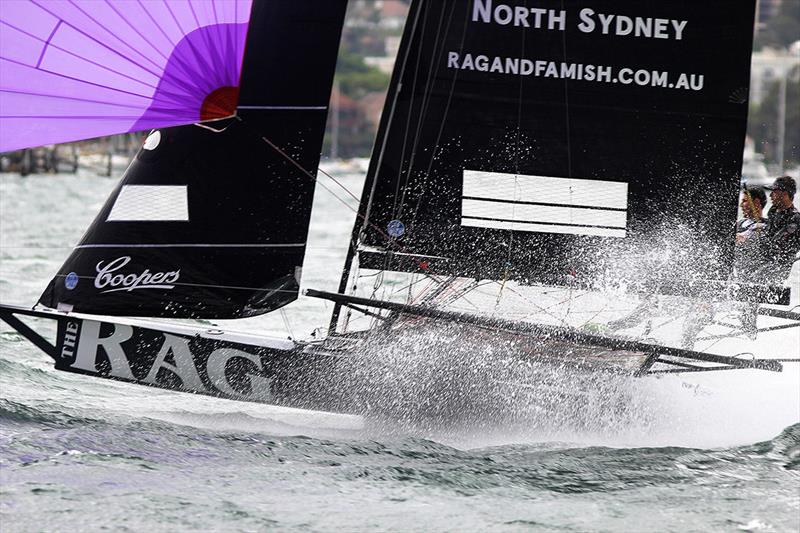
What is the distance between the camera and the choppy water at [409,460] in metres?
4.12

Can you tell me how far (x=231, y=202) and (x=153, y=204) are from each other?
338mm

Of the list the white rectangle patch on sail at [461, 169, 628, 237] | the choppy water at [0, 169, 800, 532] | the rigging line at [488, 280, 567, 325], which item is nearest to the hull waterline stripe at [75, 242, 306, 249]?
the choppy water at [0, 169, 800, 532]

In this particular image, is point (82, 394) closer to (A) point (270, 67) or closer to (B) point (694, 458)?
(A) point (270, 67)

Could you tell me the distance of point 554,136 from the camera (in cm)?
562

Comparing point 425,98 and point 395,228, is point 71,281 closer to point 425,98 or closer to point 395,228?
point 395,228

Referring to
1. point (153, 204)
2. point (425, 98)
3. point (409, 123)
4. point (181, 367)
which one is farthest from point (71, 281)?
point (425, 98)

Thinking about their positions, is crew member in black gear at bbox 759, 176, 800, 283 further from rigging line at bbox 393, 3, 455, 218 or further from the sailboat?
rigging line at bbox 393, 3, 455, 218

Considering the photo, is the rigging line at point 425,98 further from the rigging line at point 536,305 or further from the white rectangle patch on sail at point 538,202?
the rigging line at point 536,305

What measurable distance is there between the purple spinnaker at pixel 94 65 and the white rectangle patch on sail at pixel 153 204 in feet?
1.01

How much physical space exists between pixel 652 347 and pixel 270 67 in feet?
6.75

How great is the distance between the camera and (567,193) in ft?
18.6

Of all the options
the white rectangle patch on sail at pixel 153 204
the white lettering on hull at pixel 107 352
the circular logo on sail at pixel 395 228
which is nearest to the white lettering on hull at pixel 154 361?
the white lettering on hull at pixel 107 352

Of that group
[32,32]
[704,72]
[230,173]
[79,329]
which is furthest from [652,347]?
[32,32]

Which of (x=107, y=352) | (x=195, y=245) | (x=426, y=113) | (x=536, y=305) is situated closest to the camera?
(x=107, y=352)
